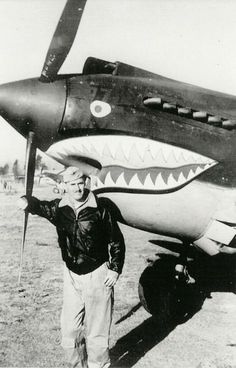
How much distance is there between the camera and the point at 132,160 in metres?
3.67

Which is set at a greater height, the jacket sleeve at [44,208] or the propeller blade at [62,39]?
the propeller blade at [62,39]

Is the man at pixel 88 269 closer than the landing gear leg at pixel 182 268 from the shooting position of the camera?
Yes

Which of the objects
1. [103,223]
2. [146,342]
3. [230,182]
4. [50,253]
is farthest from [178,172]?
[50,253]

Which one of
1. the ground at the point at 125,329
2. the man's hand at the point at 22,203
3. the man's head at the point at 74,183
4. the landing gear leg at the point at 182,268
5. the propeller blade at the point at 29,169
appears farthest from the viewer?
the landing gear leg at the point at 182,268

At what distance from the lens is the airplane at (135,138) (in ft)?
12.0

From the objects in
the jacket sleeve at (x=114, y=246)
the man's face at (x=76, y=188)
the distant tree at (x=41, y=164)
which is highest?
the man's face at (x=76, y=188)

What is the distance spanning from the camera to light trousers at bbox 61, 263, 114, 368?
3344 mm

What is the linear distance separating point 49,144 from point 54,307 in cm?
239

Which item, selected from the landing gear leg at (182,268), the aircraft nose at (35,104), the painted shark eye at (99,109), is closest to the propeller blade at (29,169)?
the aircraft nose at (35,104)

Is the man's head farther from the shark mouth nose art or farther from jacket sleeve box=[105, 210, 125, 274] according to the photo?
the shark mouth nose art

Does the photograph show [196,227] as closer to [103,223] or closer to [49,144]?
[103,223]

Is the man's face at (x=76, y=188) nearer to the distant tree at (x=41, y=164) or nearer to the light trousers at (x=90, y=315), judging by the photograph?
the light trousers at (x=90, y=315)

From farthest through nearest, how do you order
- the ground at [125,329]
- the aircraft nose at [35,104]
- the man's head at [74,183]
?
the ground at [125,329] < the aircraft nose at [35,104] < the man's head at [74,183]

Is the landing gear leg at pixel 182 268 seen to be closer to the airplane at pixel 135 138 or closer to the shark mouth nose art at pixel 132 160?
the airplane at pixel 135 138
